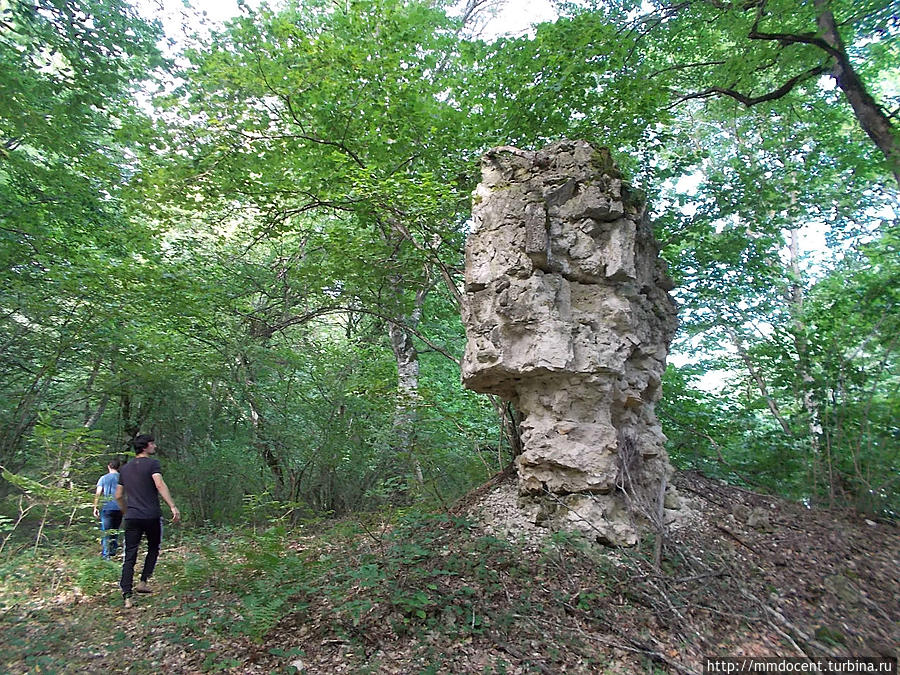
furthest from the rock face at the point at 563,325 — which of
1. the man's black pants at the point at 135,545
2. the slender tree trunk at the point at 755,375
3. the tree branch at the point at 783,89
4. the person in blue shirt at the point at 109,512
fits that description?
the person in blue shirt at the point at 109,512

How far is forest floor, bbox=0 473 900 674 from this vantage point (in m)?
3.55

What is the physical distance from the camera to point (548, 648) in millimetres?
3635

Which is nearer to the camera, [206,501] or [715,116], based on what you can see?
[206,501]

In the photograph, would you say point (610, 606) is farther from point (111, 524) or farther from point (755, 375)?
point (755, 375)

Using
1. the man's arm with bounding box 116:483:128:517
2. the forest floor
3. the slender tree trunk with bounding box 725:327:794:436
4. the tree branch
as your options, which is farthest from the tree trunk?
the man's arm with bounding box 116:483:128:517

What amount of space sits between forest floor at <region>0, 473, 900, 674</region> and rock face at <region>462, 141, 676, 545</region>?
58 cm

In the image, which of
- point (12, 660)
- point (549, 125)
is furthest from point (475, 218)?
point (12, 660)

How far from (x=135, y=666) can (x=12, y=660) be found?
81 centimetres

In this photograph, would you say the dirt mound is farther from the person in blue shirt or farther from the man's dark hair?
the person in blue shirt

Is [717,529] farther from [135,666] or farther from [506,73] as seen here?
[506,73]

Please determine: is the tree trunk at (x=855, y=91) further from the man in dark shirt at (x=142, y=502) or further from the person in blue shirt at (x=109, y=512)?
the person in blue shirt at (x=109, y=512)

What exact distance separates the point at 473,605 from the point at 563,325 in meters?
2.80

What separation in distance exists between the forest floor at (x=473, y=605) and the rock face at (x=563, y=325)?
58cm

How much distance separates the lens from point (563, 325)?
17.7 ft
